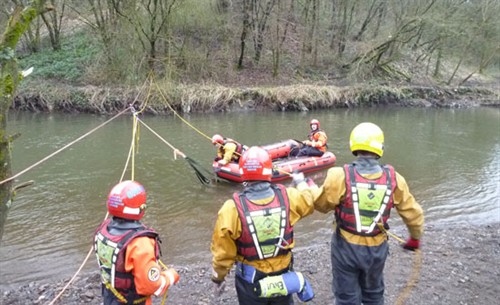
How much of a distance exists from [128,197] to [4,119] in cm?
150

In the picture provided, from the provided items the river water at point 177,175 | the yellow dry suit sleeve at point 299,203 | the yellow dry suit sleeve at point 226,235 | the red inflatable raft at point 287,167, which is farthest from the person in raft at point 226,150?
the yellow dry suit sleeve at point 226,235

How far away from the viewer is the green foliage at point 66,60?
69.2ft

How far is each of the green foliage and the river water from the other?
3.51 meters

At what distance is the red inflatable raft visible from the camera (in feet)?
31.9

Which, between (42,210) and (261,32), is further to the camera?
(261,32)

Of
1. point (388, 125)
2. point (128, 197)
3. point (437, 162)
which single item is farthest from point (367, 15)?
point (128, 197)

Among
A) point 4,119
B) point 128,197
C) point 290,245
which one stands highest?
point 4,119

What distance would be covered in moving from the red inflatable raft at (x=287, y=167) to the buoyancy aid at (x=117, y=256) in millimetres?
6528

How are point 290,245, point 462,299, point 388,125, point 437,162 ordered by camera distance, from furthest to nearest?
point 388,125, point 437,162, point 462,299, point 290,245

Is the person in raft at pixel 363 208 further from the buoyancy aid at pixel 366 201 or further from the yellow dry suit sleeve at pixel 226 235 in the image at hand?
the yellow dry suit sleeve at pixel 226 235

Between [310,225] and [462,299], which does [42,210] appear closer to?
[310,225]

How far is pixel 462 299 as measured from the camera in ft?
15.2

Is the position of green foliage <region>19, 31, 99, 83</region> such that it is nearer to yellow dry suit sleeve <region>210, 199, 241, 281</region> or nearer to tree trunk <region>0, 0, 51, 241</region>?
tree trunk <region>0, 0, 51, 241</region>

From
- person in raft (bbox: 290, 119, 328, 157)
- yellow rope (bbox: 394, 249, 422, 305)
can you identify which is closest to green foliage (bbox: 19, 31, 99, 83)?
person in raft (bbox: 290, 119, 328, 157)
